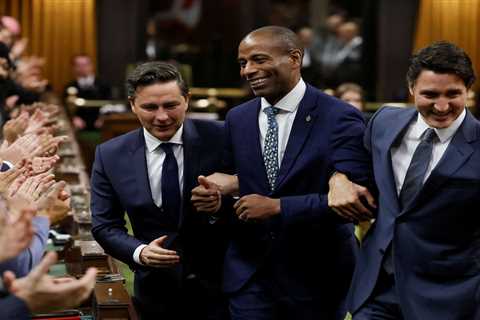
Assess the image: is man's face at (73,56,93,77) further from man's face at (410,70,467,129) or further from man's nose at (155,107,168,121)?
man's face at (410,70,467,129)

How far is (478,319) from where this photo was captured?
3.60m

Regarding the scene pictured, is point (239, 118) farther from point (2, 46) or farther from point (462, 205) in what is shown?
point (2, 46)

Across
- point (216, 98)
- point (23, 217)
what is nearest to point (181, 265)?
point (23, 217)

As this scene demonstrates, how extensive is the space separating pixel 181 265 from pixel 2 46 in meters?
3.17

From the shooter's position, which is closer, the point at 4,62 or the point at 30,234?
the point at 30,234

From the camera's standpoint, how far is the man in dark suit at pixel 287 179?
160 inches

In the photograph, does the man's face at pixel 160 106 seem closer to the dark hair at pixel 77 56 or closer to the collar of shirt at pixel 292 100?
the collar of shirt at pixel 292 100

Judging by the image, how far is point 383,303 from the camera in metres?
3.76

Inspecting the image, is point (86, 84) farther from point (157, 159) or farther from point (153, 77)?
point (153, 77)

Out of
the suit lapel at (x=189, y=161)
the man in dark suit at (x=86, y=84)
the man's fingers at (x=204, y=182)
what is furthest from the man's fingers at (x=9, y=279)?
the man in dark suit at (x=86, y=84)

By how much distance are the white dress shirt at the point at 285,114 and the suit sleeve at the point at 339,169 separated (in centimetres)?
16

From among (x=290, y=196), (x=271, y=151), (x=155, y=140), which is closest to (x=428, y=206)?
(x=290, y=196)

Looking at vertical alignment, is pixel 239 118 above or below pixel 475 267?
above

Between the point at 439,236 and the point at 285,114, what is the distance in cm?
79
